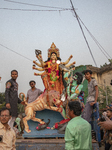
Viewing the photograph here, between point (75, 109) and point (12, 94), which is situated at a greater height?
point (12, 94)

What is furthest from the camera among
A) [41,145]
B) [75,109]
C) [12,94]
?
[12,94]

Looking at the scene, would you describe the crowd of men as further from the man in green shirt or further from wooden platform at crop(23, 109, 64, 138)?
wooden platform at crop(23, 109, 64, 138)

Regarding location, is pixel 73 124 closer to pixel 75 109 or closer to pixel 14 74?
pixel 75 109

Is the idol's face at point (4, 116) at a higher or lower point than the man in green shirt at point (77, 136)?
higher

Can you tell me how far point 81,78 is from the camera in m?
4.68

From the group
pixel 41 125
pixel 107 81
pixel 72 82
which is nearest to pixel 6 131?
pixel 41 125

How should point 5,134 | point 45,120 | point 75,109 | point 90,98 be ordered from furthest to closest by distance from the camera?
1. point 45,120
2. point 90,98
3. point 5,134
4. point 75,109

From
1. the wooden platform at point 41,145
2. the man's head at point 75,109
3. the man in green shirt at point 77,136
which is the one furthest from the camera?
the wooden platform at point 41,145

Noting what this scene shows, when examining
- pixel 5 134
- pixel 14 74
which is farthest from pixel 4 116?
pixel 14 74

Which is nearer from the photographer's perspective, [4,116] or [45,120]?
[4,116]

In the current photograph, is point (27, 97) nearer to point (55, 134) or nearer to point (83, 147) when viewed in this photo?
point (55, 134)

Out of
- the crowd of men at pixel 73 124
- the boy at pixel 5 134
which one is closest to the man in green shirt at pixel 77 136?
the crowd of men at pixel 73 124

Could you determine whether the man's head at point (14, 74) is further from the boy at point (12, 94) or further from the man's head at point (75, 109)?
the man's head at point (75, 109)

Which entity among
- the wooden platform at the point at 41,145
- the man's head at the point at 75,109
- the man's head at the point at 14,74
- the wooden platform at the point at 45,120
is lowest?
the wooden platform at the point at 41,145
